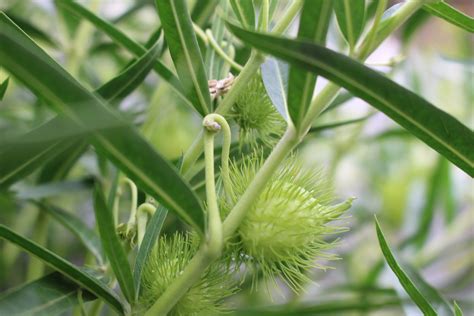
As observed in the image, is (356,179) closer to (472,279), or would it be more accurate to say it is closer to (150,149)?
(472,279)

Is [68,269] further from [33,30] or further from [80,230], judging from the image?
[33,30]

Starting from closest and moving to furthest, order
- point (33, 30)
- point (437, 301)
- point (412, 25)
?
point (437, 301) < point (33, 30) < point (412, 25)

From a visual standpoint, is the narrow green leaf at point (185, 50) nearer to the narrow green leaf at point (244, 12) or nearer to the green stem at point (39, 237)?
the narrow green leaf at point (244, 12)

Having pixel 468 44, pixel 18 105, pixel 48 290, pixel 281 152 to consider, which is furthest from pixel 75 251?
pixel 468 44

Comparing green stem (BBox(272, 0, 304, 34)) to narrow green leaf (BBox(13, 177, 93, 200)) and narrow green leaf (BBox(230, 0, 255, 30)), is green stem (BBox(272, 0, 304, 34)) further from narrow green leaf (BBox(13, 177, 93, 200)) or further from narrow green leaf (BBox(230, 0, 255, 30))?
narrow green leaf (BBox(13, 177, 93, 200))

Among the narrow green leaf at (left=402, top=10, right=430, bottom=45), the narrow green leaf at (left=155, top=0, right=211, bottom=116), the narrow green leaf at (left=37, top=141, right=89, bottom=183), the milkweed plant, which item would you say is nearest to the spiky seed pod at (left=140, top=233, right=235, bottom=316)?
the milkweed plant

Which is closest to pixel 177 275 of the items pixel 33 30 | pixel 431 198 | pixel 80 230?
pixel 80 230
